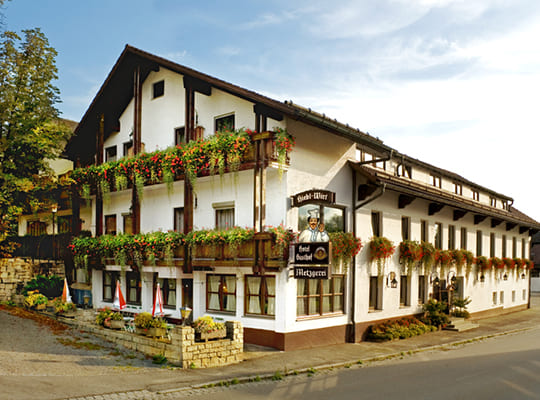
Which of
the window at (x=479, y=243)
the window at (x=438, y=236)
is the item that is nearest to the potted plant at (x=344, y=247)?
the window at (x=438, y=236)

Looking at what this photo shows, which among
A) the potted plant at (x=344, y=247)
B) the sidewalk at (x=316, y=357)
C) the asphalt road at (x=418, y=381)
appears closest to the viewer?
the asphalt road at (x=418, y=381)

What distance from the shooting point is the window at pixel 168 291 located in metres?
20.8

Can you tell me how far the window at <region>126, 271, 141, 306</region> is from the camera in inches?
874

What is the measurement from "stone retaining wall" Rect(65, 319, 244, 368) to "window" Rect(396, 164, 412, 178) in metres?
12.8

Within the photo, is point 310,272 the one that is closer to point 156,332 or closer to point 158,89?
point 156,332

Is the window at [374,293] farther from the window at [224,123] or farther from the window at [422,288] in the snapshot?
the window at [224,123]

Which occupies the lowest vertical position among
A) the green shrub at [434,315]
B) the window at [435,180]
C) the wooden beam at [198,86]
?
the green shrub at [434,315]

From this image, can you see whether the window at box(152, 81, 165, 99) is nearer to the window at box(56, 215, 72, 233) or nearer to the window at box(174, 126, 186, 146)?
the window at box(174, 126, 186, 146)

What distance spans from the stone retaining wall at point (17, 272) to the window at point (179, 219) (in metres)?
8.27

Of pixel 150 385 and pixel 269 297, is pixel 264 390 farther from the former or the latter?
pixel 269 297

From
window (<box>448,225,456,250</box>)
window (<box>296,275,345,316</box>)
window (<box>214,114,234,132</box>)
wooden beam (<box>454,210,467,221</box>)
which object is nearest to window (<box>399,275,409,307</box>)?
window (<box>296,275,345,316</box>)

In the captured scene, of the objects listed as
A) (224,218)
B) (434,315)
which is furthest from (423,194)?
(224,218)

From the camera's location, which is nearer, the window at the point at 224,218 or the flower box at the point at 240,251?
the flower box at the point at 240,251

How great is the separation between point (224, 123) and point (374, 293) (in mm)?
8893
